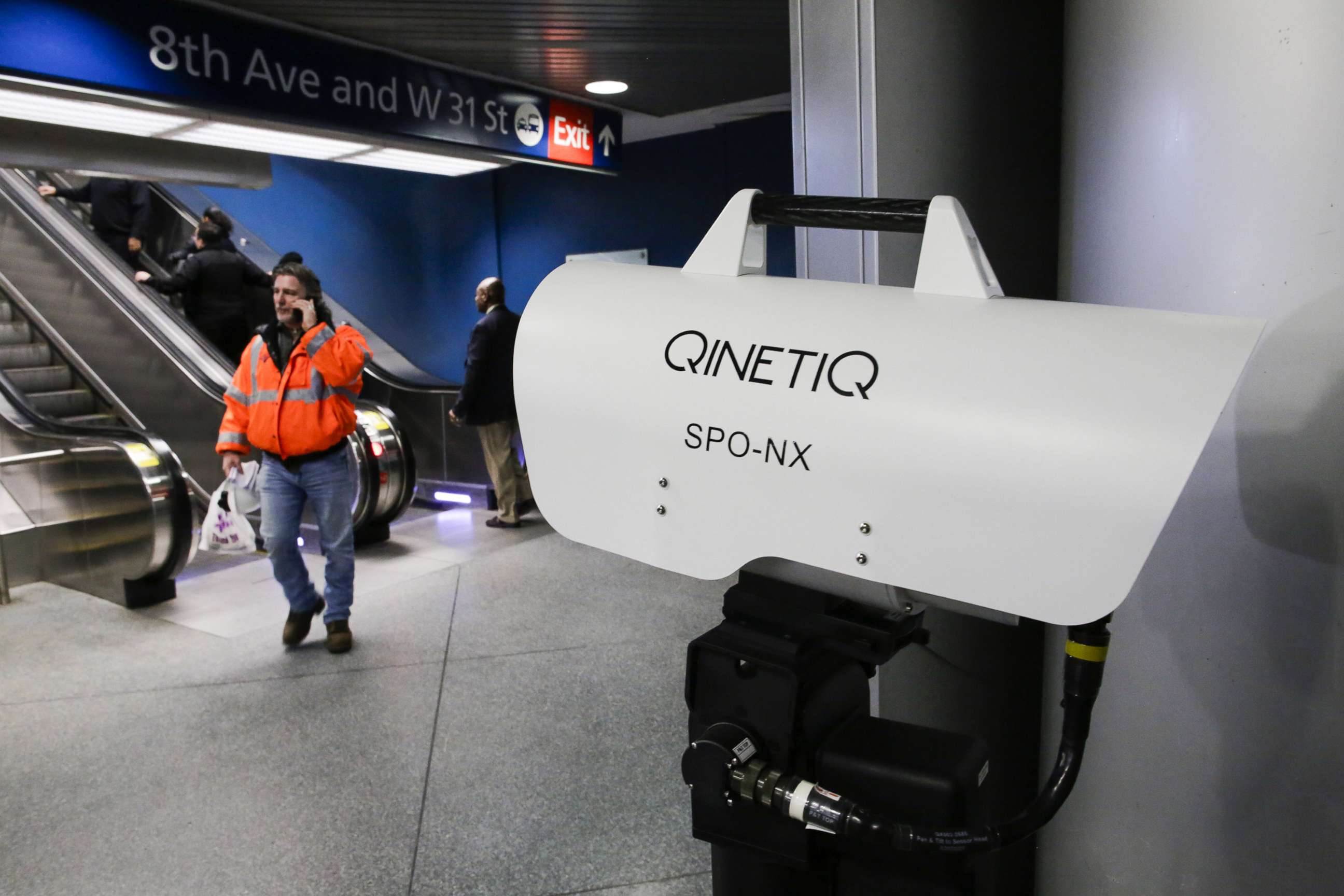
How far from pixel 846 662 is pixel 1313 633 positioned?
61cm

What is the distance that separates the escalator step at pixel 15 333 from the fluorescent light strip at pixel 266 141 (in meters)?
3.30

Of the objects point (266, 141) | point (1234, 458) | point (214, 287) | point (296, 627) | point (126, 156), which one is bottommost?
point (296, 627)

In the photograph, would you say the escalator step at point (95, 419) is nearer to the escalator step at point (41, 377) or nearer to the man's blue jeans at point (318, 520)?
the escalator step at point (41, 377)

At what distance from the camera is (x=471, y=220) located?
10438mm

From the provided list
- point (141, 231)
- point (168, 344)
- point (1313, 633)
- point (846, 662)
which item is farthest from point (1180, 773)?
point (141, 231)

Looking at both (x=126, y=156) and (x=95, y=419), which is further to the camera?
(x=95, y=419)

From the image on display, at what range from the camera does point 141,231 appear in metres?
9.20

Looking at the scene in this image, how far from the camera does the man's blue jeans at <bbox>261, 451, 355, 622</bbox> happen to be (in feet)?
14.3

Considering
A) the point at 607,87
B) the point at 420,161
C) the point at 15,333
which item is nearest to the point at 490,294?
the point at 420,161

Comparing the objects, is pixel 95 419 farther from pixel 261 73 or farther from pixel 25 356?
pixel 261 73

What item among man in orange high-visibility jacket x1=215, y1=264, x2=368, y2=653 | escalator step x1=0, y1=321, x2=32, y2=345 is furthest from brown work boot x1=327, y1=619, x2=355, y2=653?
escalator step x1=0, y1=321, x2=32, y2=345

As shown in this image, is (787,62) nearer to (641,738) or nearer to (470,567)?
(470,567)

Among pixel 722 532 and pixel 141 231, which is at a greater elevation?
pixel 141 231

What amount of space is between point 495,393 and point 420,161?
179cm
